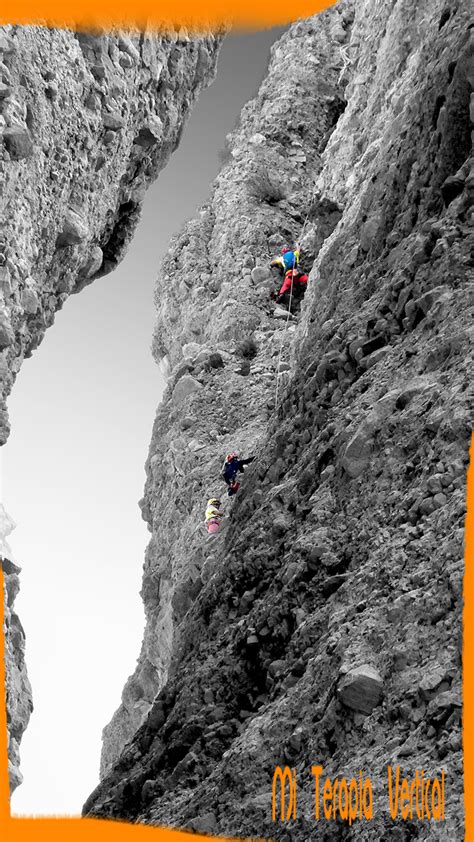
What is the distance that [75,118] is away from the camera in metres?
13.1

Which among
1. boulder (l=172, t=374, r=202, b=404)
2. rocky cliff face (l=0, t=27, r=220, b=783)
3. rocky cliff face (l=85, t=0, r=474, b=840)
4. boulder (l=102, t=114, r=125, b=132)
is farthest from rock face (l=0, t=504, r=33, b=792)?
boulder (l=102, t=114, r=125, b=132)

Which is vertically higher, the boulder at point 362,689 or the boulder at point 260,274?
the boulder at point 260,274

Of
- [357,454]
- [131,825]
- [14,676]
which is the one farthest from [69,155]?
[14,676]

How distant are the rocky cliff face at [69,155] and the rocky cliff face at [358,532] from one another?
12.1 feet

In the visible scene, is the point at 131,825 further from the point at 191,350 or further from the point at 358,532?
the point at 191,350

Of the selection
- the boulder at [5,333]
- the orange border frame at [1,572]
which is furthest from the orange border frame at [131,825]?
the boulder at [5,333]

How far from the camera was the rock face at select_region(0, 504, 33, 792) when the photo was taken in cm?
1559

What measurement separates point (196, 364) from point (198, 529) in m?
5.47

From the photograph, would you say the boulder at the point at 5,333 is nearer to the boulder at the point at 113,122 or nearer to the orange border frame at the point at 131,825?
the orange border frame at the point at 131,825

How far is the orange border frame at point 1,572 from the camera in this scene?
6.05m

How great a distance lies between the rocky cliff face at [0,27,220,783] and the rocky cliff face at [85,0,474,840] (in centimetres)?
369

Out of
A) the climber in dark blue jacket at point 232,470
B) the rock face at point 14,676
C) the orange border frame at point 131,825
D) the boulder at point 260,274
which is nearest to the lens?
the orange border frame at point 131,825

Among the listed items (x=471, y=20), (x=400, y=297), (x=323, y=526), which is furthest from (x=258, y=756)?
(x=471, y=20)

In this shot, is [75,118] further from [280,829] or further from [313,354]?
[280,829]
